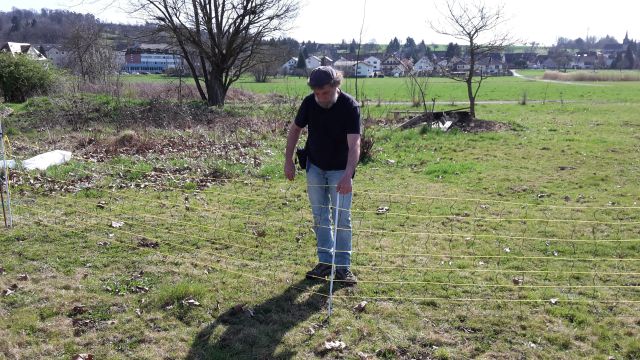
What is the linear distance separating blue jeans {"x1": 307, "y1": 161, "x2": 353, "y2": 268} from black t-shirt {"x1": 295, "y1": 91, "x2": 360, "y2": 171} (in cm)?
11

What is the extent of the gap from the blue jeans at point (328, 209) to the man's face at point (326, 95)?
65 centimetres

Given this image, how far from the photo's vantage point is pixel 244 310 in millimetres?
4461

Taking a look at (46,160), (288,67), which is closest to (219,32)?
(46,160)

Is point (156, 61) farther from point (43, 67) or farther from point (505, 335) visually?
point (505, 335)

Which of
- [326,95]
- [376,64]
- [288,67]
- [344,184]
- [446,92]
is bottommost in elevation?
[344,184]

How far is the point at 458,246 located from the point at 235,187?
417cm

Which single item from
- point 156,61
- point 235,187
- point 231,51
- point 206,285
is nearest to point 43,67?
point 231,51

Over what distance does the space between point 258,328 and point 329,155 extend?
1.63 metres

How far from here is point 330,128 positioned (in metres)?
4.57

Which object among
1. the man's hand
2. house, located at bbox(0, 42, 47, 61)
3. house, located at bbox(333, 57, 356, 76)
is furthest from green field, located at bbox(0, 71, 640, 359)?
house, located at bbox(0, 42, 47, 61)

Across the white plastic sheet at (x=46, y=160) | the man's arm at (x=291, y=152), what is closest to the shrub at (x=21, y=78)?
the white plastic sheet at (x=46, y=160)

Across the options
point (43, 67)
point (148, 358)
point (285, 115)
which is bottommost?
point (148, 358)

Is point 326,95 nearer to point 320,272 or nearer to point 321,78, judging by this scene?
point 321,78

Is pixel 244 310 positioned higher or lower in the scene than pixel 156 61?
lower
